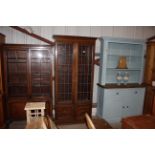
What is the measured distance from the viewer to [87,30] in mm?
3064

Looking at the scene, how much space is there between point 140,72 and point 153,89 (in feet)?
1.72

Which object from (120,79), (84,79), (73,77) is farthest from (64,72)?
(120,79)

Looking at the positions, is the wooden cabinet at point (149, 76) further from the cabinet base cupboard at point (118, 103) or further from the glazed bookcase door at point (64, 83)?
the glazed bookcase door at point (64, 83)

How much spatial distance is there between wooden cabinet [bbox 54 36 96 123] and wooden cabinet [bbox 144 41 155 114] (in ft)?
5.20

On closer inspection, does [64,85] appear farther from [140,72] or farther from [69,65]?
[140,72]

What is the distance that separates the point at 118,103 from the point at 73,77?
1272mm

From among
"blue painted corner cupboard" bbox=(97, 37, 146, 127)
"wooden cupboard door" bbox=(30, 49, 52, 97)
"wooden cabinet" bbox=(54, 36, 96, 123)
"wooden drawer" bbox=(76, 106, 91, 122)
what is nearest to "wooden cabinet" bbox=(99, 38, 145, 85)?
"blue painted corner cupboard" bbox=(97, 37, 146, 127)

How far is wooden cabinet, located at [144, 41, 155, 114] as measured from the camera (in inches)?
125

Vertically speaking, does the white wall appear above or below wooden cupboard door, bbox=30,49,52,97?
above

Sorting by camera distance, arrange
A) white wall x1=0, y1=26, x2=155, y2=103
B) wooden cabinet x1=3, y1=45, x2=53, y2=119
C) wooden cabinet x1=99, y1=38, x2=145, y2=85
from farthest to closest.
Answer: wooden cabinet x1=99, y1=38, x2=145, y2=85
white wall x1=0, y1=26, x2=155, y2=103
wooden cabinet x1=3, y1=45, x2=53, y2=119

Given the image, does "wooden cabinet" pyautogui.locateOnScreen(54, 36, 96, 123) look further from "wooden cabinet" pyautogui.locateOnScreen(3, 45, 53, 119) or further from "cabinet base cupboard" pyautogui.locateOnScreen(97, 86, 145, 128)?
"cabinet base cupboard" pyautogui.locateOnScreen(97, 86, 145, 128)

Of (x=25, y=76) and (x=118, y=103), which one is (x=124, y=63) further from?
(x=25, y=76)

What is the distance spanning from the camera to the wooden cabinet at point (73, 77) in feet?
8.80
